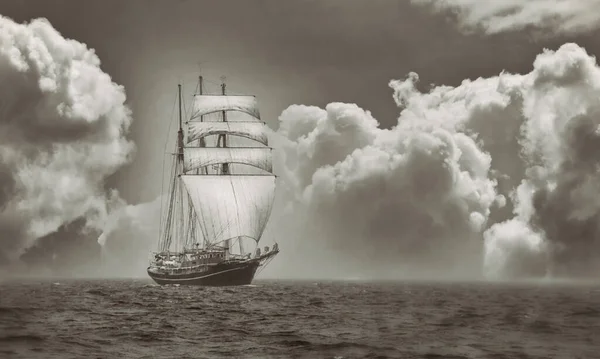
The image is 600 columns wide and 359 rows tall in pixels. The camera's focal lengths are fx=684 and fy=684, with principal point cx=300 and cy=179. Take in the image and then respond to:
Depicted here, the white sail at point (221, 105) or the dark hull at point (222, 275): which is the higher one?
the white sail at point (221, 105)

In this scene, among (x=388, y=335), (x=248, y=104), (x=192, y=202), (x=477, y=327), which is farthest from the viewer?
(x=248, y=104)

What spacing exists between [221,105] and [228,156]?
14399 millimetres

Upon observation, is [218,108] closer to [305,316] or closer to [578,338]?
[305,316]

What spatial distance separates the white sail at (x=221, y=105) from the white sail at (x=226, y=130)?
11.0 feet

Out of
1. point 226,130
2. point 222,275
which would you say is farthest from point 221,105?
point 222,275

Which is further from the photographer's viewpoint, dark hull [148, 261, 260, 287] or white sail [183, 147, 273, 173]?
white sail [183, 147, 273, 173]

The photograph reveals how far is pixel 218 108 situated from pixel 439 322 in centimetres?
14840

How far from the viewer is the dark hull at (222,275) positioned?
15888 centimetres

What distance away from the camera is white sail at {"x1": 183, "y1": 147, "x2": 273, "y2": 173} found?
181 m

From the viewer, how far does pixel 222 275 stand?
159875mm

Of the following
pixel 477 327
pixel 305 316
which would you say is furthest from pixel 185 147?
pixel 477 327

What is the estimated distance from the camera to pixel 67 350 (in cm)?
2972

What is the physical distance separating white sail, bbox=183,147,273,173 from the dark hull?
97.8 ft

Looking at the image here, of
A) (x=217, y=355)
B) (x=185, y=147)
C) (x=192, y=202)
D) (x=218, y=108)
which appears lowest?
(x=217, y=355)
